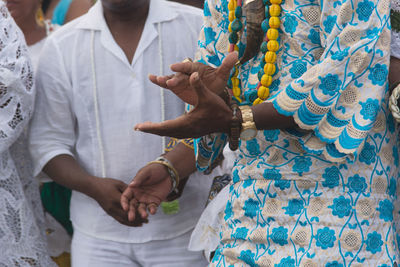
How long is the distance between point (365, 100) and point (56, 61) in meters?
2.00

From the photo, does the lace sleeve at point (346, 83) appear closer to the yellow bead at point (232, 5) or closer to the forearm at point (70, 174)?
the yellow bead at point (232, 5)

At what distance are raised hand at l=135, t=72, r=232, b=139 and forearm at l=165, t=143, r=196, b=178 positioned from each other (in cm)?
100

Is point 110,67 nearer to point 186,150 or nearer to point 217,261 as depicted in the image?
point 186,150

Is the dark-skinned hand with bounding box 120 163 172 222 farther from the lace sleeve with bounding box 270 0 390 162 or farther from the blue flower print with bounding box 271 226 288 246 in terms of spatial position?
the lace sleeve with bounding box 270 0 390 162

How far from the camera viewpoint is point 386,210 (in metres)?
2.41

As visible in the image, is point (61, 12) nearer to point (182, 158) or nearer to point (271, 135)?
point (182, 158)

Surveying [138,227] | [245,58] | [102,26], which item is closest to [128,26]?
[102,26]

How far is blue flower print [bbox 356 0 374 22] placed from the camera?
225 cm

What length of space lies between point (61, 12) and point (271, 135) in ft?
11.0

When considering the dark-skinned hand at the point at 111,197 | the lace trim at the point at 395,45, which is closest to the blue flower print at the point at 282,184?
the lace trim at the point at 395,45

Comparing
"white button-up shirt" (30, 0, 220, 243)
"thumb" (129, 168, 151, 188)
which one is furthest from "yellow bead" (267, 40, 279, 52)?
"white button-up shirt" (30, 0, 220, 243)

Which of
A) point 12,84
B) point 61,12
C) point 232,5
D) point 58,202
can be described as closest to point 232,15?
point 232,5

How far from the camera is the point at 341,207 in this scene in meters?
2.37

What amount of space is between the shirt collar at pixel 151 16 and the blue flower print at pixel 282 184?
5.16ft
